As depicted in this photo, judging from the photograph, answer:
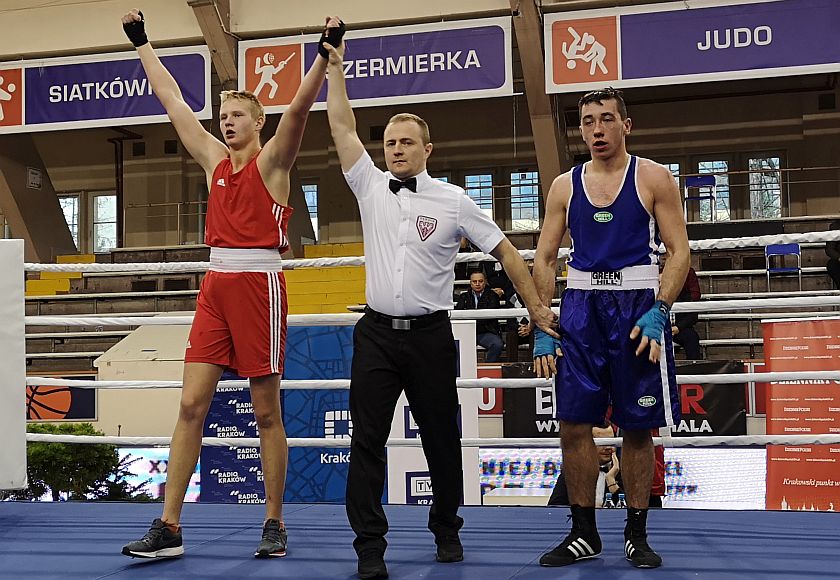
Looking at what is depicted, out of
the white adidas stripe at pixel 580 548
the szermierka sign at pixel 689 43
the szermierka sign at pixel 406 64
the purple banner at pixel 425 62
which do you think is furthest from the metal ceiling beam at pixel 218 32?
the white adidas stripe at pixel 580 548

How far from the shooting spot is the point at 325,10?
8805 millimetres

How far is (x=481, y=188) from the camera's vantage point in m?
14.3

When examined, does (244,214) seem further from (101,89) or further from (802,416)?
(101,89)

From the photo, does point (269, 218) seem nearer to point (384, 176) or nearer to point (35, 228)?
point (384, 176)

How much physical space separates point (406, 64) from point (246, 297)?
6024mm

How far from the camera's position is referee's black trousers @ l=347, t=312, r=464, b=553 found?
2.28m

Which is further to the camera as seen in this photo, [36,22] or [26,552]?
[36,22]

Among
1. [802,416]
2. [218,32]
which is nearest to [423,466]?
[802,416]

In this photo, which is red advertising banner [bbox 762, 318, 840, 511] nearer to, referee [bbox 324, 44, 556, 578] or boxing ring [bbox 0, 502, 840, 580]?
boxing ring [bbox 0, 502, 840, 580]

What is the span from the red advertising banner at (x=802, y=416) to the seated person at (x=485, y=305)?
2.80 m

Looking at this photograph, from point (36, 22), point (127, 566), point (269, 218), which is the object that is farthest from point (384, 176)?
point (36, 22)

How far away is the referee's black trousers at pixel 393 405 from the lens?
89.9 inches

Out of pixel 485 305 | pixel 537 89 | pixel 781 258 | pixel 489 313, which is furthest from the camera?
pixel 781 258

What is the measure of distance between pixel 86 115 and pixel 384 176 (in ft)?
23.3
